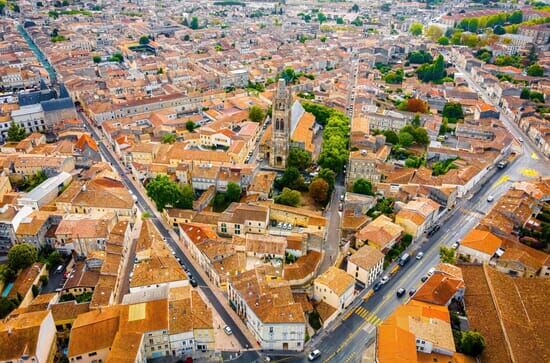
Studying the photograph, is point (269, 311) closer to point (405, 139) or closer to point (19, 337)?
point (19, 337)

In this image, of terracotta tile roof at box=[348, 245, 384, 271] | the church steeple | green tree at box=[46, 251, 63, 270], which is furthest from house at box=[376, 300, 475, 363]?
green tree at box=[46, 251, 63, 270]

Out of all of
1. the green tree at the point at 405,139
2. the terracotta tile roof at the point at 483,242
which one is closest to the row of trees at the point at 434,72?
the green tree at the point at 405,139

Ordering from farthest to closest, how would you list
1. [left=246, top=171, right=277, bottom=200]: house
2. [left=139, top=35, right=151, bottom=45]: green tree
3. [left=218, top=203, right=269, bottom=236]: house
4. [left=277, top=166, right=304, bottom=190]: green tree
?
1. [left=139, top=35, right=151, bottom=45]: green tree
2. [left=277, top=166, right=304, bottom=190]: green tree
3. [left=246, top=171, right=277, bottom=200]: house
4. [left=218, top=203, right=269, bottom=236]: house

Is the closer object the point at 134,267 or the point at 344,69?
the point at 134,267

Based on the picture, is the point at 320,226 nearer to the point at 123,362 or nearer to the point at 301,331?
the point at 301,331

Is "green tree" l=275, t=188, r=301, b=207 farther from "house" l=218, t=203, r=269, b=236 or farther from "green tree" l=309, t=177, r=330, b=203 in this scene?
"house" l=218, t=203, r=269, b=236

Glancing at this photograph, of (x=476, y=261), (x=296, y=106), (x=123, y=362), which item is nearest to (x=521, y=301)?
(x=476, y=261)
